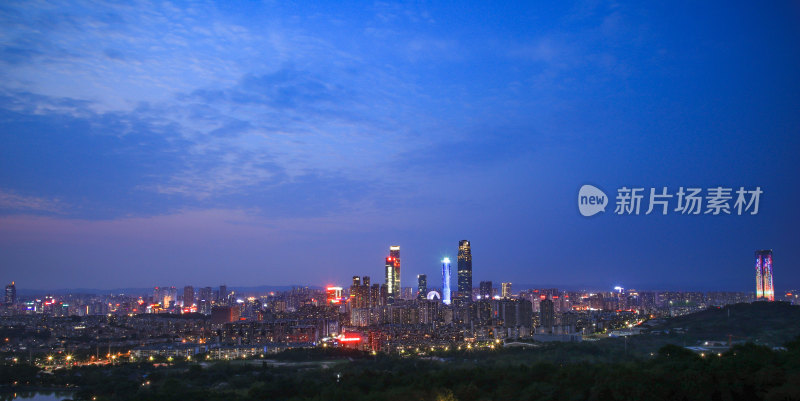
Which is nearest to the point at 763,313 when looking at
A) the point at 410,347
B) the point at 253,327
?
the point at 410,347

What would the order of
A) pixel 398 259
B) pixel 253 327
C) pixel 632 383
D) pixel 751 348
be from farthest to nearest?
pixel 398 259 → pixel 253 327 → pixel 751 348 → pixel 632 383

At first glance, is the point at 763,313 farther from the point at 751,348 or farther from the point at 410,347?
the point at 751,348

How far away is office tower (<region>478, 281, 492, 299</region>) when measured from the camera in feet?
154

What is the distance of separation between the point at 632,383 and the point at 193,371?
9478mm

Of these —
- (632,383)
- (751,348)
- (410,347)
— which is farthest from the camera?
(410,347)

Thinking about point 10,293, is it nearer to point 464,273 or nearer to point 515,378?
point 464,273

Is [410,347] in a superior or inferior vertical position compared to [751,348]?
inferior

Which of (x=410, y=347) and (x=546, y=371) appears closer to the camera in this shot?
(x=546, y=371)

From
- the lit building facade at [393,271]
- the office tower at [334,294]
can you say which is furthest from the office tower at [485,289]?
the office tower at [334,294]

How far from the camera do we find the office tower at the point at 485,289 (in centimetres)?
4704

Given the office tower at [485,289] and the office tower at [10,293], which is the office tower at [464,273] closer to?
the office tower at [485,289]

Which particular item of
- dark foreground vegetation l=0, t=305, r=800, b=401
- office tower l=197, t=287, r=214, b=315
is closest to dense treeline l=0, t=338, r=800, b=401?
dark foreground vegetation l=0, t=305, r=800, b=401

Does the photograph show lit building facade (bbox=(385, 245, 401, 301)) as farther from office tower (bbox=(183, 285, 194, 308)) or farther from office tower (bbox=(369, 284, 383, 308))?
office tower (bbox=(183, 285, 194, 308))

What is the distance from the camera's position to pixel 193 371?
42.5ft
